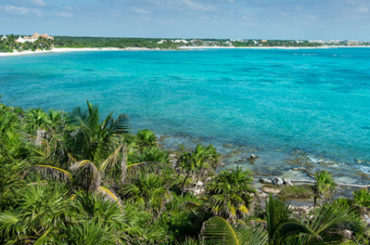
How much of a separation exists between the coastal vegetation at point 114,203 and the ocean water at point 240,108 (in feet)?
44.9

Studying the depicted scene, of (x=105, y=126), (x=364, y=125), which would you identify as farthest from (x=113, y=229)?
(x=364, y=125)

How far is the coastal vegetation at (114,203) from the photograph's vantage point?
7.43m

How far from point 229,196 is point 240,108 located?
132ft

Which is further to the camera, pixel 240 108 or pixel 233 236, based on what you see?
pixel 240 108

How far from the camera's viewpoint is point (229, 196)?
1261 cm

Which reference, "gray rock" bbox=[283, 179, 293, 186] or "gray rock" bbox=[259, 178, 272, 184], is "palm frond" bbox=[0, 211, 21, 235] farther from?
"gray rock" bbox=[283, 179, 293, 186]

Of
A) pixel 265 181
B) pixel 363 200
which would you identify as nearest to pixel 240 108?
pixel 265 181

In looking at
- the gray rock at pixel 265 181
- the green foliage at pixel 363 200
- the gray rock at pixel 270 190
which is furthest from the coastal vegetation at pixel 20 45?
the green foliage at pixel 363 200

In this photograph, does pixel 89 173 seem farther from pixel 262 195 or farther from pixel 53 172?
pixel 262 195

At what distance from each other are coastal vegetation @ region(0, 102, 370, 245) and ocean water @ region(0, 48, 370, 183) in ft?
44.9

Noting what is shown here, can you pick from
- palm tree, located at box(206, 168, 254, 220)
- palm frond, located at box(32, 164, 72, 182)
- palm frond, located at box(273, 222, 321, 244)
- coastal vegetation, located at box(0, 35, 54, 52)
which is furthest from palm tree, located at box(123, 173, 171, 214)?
coastal vegetation, located at box(0, 35, 54, 52)

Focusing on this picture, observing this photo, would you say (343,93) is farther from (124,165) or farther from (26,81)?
(26,81)

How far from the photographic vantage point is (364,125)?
42.2 metres

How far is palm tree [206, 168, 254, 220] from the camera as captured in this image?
12281 mm
